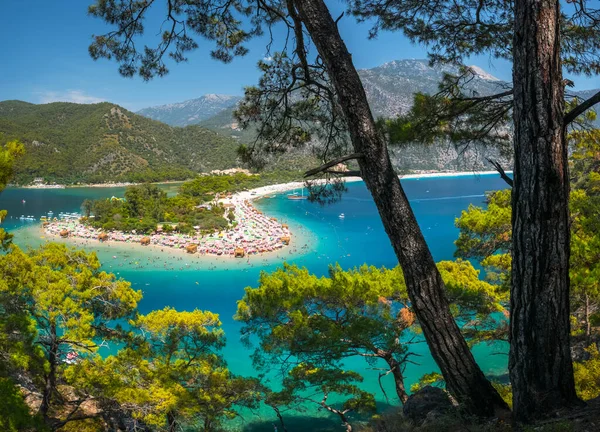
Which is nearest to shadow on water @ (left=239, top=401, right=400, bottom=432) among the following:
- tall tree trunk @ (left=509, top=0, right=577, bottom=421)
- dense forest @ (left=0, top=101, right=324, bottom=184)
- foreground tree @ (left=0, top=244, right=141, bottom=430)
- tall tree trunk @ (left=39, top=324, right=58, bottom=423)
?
foreground tree @ (left=0, top=244, right=141, bottom=430)

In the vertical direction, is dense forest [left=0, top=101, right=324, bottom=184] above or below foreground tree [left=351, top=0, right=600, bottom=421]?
above

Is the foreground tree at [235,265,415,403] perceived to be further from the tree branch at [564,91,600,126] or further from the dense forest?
the dense forest

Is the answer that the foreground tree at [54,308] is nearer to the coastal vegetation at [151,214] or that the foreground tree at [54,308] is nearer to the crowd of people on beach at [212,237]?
the crowd of people on beach at [212,237]

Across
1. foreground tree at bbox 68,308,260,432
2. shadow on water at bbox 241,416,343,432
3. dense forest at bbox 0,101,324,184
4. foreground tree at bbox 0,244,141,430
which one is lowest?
shadow on water at bbox 241,416,343,432

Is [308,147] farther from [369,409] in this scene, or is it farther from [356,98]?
[369,409]

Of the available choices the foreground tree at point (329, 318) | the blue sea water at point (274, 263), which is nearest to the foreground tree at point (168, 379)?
the foreground tree at point (329, 318)

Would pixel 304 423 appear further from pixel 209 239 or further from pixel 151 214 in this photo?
pixel 151 214

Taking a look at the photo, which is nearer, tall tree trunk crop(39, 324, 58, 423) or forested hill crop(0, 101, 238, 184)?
tall tree trunk crop(39, 324, 58, 423)

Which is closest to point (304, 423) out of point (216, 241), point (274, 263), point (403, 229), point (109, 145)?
point (403, 229)
